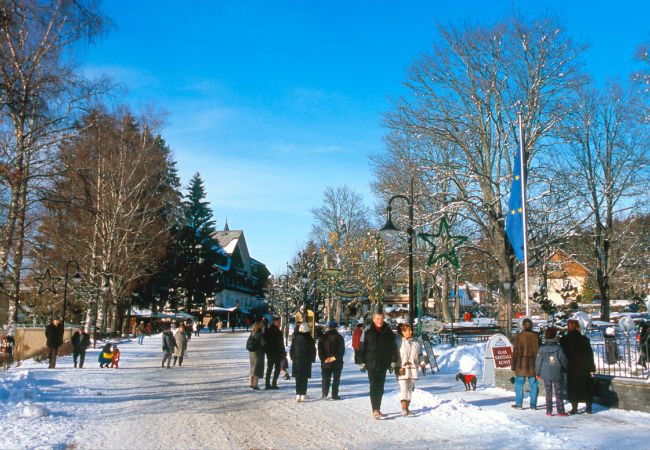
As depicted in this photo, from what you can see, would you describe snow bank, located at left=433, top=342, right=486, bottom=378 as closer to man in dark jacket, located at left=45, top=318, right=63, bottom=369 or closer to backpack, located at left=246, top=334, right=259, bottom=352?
backpack, located at left=246, top=334, right=259, bottom=352

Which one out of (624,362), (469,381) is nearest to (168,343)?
(469,381)

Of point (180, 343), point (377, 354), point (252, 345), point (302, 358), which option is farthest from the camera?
point (180, 343)

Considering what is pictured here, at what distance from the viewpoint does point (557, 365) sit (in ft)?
34.1

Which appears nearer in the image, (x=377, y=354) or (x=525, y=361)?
(x=377, y=354)

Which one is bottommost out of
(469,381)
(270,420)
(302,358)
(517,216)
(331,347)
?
(270,420)

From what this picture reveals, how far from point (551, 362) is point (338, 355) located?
4.06 metres

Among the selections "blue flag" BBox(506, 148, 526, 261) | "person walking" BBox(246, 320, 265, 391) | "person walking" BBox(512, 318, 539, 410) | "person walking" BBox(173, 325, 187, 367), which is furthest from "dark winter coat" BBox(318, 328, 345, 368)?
"person walking" BBox(173, 325, 187, 367)

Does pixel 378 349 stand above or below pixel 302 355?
above

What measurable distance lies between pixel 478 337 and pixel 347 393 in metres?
17.1

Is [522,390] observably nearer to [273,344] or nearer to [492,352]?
[492,352]

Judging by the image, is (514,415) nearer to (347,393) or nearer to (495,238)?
(347,393)

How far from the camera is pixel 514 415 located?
34.0ft

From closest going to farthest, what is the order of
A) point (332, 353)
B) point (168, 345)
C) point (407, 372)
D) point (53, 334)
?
→ point (407, 372), point (332, 353), point (53, 334), point (168, 345)

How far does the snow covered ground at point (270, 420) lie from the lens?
8117mm
